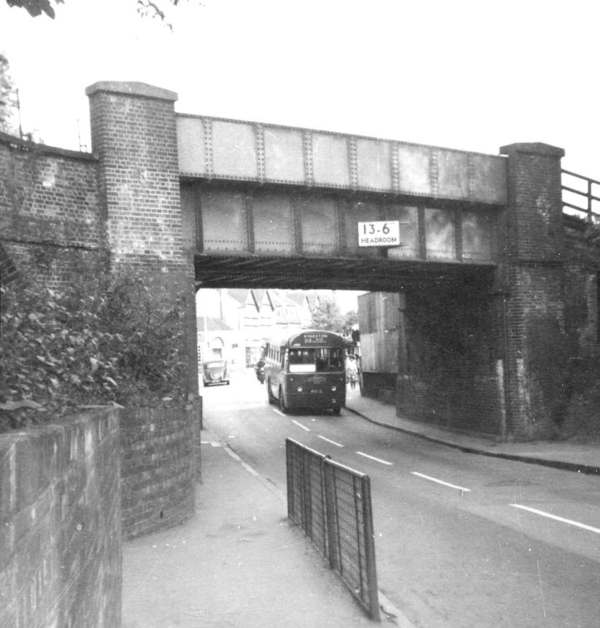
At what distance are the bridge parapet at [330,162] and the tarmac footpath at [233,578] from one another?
27.3 ft

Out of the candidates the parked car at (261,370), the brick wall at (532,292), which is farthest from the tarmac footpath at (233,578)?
the parked car at (261,370)

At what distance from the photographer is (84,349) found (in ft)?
24.1

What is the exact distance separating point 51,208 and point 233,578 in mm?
9086

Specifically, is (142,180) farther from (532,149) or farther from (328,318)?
(328,318)

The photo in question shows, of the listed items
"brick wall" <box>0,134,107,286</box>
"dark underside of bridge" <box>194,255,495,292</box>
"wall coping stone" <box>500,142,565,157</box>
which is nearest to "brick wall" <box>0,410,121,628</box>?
"brick wall" <box>0,134,107,286</box>

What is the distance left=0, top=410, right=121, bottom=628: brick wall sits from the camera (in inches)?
94.2

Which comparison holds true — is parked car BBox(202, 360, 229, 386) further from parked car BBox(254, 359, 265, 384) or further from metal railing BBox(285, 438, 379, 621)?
metal railing BBox(285, 438, 379, 621)

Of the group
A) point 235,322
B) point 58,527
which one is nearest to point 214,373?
point 235,322

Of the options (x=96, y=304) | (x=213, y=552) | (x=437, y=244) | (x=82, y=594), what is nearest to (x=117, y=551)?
(x=82, y=594)

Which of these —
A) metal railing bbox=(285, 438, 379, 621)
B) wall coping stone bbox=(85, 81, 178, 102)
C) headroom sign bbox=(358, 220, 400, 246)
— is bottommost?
metal railing bbox=(285, 438, 379, 621)

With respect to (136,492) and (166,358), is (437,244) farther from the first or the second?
(136,492)

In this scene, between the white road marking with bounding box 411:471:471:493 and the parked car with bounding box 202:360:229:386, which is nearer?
the white road marking with bounding box 411:471:471:493

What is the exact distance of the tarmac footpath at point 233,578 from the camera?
602cm

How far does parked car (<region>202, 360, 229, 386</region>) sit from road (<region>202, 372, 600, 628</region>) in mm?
38042
